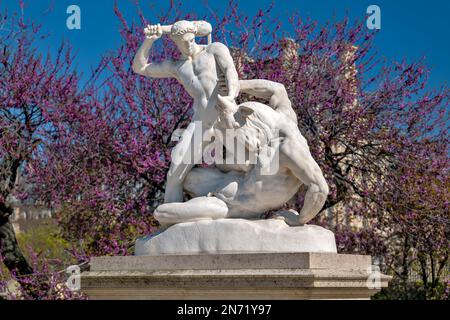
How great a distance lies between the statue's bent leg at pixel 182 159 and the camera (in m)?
6.39

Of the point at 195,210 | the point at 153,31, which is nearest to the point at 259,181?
the point at 195,210

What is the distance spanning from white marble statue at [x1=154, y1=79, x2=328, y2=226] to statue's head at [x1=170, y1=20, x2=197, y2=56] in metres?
0.88

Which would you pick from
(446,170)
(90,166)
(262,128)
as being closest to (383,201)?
(446,170)

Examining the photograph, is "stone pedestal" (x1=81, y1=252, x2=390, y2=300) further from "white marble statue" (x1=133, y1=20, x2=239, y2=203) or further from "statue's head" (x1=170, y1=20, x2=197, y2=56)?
"statue's head" (x1=170, y1=20, x2=197, y2=56)

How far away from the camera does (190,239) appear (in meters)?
5.96

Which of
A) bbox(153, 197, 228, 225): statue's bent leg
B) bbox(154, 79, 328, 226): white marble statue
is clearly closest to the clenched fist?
bbox(154, 79, 328, 226): white marble statue

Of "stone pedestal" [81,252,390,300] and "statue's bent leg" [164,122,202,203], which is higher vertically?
"statue's bent leg" [164,122,202,203]

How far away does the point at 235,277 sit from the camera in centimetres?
540

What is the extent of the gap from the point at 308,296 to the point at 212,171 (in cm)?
175

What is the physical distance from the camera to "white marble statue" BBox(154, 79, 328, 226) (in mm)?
5945

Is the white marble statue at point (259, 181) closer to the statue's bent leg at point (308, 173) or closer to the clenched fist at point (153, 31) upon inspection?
the statue's bent leg at point (308, 173)
